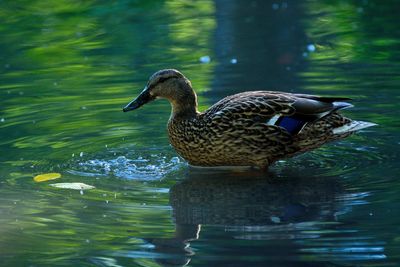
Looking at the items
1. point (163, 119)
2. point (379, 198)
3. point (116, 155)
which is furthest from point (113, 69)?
point (379, 198)

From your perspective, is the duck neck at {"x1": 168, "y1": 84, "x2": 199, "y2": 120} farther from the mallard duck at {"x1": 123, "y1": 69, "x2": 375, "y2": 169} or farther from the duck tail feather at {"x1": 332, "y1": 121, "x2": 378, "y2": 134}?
the duck tail feather at {"x1": 332, "y1": 121, "x2": 378, "y2": 134}

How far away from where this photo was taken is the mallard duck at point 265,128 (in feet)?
28.4

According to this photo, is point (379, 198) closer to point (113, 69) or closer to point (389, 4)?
point (113, 69)

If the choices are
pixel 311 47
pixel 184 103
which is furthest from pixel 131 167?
pixel 311 47

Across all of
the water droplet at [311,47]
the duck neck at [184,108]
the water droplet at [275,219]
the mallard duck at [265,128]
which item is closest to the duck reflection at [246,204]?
the water droplet at [275,219]

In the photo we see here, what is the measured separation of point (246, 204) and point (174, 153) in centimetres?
192

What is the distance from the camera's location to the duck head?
9266mm

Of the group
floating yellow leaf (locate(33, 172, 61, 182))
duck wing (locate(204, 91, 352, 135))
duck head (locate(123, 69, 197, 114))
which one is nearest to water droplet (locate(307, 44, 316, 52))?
duck head (locate(123, 69, 197, 114))

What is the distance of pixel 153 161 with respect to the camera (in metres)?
9.03

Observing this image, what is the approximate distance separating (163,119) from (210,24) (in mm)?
5370

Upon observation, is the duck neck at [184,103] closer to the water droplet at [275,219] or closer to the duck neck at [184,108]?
the duck neck at [184,108]

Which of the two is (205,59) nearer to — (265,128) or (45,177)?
(265,128)

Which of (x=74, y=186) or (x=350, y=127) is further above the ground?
(x=350, y=127)

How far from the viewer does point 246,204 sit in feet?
25.2
